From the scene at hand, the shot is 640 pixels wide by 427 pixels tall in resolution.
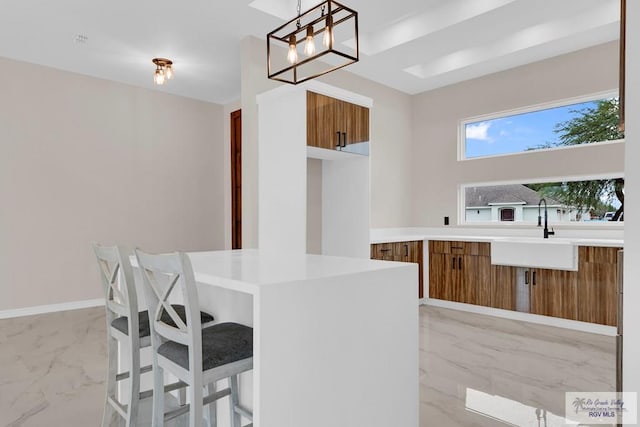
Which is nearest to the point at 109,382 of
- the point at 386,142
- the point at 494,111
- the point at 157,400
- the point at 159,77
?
the point at 157,400

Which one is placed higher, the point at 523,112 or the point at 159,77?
the point at 159,77

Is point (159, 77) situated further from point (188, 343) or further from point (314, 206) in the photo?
point (188, 343)

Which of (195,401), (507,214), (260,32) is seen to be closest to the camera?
(195,401)

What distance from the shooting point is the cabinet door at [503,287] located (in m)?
4.21

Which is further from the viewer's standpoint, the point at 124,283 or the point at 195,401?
the point at 124,283

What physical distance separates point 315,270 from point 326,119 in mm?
2134

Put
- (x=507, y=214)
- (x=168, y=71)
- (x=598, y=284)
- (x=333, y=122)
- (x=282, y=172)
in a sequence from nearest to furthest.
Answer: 1. (x=282, y=172)
2. (x=333, y=122)
3. (x=598, y=284)
4. (x=168, y=71)
5. (x=507, y=214)

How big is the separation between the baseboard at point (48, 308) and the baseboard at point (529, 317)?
4136mm

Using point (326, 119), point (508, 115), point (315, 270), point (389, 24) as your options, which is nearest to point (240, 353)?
point (315, 270)

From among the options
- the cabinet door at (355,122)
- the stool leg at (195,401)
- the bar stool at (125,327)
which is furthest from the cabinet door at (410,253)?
the stool leg at (195,401)

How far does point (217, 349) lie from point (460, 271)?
3.75m

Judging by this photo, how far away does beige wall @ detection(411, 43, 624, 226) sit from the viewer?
4.22 metres

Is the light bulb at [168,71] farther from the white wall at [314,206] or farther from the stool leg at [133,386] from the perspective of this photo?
the stool leg at [133,386]

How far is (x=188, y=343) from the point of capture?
1395mm
